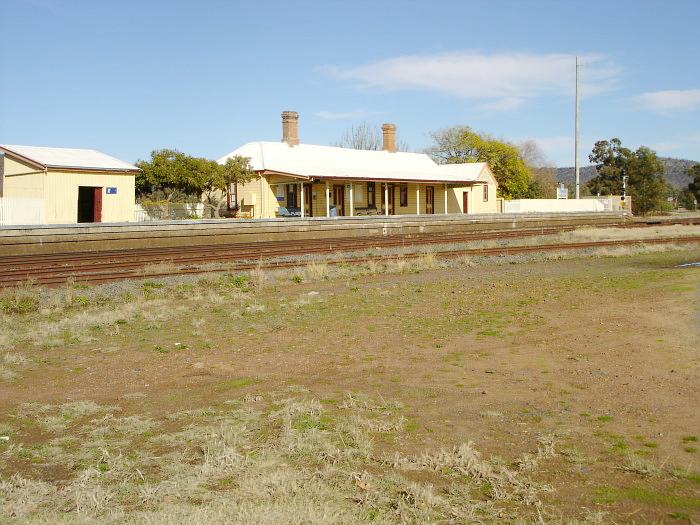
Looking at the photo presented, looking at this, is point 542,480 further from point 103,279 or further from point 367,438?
point 103,279

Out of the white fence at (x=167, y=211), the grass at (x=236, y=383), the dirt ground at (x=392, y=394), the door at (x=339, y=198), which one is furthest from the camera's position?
the door at (x=339, y=198)

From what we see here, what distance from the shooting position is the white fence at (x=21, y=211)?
28.7 metres

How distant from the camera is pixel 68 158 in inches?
1400

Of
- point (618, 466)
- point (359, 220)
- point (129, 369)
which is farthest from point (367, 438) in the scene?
point (359, 220)

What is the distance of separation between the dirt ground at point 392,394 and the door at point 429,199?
3977 centimetres

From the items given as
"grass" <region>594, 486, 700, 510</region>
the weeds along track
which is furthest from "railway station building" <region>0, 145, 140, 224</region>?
"grass" <region>594, 486, 700, 510</region>

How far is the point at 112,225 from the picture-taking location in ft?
82.4

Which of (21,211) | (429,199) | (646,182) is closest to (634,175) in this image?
(646,182)

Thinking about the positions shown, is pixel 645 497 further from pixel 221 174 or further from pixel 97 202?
pixel 221 174

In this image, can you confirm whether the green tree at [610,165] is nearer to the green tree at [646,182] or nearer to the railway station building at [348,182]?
the green tree at [646,182]

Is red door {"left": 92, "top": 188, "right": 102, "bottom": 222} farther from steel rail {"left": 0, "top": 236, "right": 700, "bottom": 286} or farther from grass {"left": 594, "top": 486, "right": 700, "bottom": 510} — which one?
grass {"left": 594, "top": 486, "right": 700, "bottom": 510}

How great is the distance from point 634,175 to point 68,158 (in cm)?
6213

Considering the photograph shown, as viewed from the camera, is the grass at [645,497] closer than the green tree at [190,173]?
Yes

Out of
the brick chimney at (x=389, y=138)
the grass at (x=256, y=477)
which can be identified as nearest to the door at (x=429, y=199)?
the brick chimney at (x=389, y=138)
